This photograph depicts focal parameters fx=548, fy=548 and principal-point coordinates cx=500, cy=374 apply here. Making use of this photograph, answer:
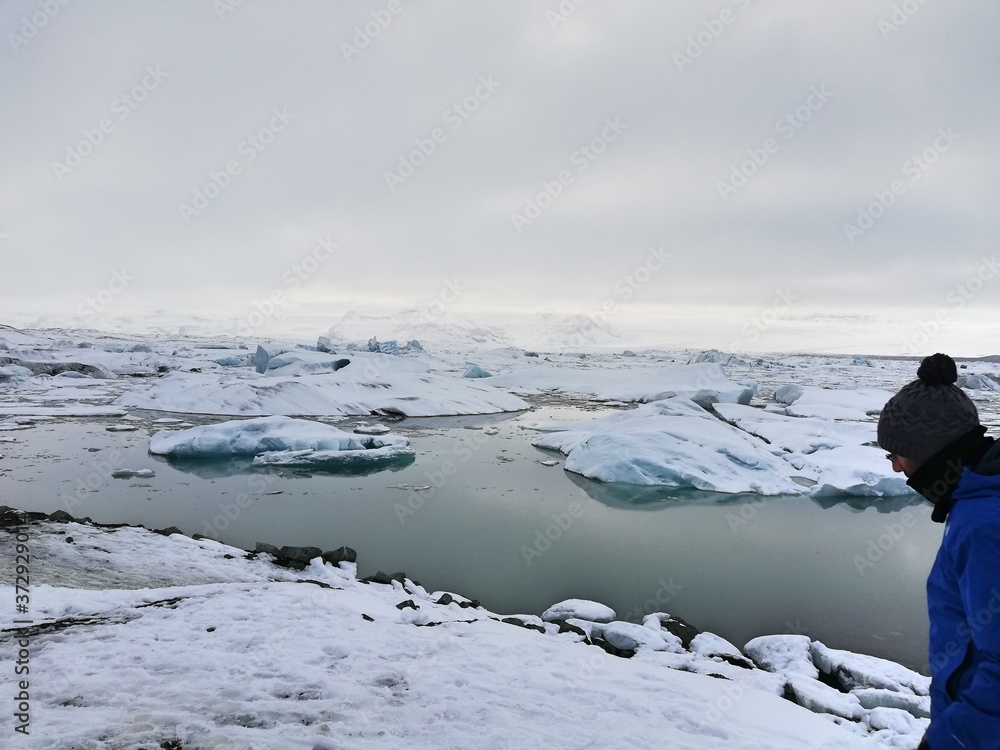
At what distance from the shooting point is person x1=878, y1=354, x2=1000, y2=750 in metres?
1.18

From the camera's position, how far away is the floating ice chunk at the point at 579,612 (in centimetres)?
494

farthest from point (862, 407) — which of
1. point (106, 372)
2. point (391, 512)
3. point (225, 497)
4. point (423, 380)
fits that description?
point (106, 372)

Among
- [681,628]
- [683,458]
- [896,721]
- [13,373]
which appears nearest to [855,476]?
[683,458]

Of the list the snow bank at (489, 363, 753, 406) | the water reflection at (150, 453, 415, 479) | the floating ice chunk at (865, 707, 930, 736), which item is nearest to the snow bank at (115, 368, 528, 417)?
the water reflection at (150, 453, 415, 479)

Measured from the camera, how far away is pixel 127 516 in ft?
24.6

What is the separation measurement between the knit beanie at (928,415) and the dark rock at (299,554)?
208 inches

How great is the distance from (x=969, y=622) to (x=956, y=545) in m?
0.17

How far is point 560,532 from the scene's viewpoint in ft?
24.7

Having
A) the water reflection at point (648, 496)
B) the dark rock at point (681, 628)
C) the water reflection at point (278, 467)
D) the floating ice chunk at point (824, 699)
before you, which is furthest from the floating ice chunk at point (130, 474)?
the floating ice chunk at point (824, 699)

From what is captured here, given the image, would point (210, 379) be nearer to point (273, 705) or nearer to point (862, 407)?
point (273, 705)

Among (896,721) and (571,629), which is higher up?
(896,721)

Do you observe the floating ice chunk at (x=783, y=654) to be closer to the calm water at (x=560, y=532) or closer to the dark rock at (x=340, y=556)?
the calm water at (x=560, y=532)

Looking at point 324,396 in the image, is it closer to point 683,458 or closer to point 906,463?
point 683,458

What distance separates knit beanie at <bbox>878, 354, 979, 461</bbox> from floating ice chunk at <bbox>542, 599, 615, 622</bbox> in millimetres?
3958
